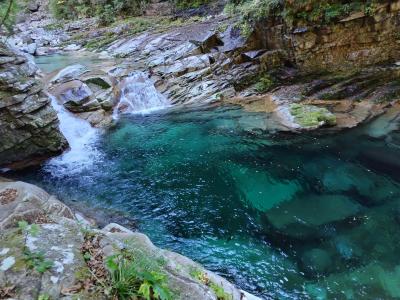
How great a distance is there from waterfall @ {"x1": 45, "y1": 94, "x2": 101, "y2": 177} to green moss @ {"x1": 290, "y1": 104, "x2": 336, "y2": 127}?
7629 millimetres

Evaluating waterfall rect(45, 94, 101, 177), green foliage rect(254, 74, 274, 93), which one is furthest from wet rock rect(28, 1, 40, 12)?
green foliage rect(254, 74, 274, 93)

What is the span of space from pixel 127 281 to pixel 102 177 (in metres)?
7.30

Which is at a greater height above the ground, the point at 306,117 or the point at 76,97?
the point at 76,97

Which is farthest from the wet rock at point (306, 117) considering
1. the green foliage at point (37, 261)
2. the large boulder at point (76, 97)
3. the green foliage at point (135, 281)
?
the green foliage at point (37, 261)

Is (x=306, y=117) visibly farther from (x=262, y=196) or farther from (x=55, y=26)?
(x=55, y=26)

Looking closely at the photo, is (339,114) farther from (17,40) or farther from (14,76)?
(17,40)

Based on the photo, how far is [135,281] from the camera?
4.10m

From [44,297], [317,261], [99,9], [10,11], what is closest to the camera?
[44,297]

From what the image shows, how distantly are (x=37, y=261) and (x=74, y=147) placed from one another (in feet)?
31.9

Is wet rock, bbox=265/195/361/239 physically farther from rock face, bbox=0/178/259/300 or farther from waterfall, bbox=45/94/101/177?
waterfall, bbox=45/94/101/177

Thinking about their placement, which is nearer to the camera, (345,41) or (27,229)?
(27,229)

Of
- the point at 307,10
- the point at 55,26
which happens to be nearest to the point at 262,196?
the point at 307,10

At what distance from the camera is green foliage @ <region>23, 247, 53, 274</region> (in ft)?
13.3

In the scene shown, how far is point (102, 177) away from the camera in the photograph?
11.0m
